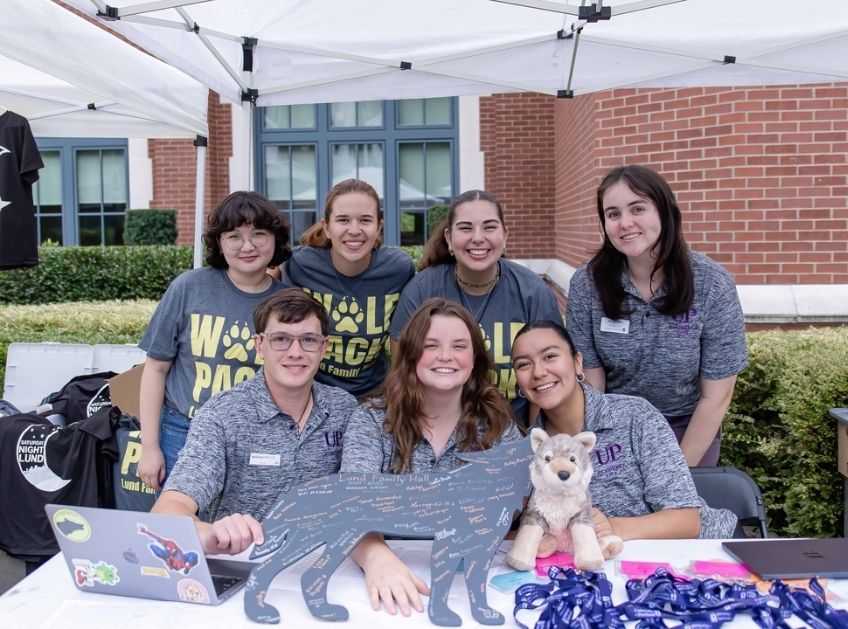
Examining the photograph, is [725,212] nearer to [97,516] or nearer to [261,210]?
[261,210]

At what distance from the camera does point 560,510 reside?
1751 mm

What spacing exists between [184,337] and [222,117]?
27.7 ft

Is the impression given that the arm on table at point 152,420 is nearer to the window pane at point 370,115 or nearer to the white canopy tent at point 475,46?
the white canopy tent at point 475,46

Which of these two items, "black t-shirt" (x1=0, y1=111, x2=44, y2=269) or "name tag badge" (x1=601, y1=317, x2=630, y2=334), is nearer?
"name tag badge" (x1=601, y1=317, x2=630, y2=334)

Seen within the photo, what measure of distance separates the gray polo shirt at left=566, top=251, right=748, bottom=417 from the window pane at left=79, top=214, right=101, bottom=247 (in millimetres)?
9706

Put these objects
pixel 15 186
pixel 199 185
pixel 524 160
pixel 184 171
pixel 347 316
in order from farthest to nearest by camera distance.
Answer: pixel 524 160, pixel 184 171, pixel 199 185, pixel 15 186, pixel 347 316

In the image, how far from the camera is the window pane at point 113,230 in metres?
10.7

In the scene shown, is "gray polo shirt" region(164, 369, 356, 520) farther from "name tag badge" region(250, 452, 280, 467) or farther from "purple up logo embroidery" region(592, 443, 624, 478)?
"purple up logo embroidery" region(592, 443, 624, 478)

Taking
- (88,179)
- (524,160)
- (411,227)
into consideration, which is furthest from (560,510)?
(88,179)

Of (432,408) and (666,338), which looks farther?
(666,338)

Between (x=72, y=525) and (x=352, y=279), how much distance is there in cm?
148

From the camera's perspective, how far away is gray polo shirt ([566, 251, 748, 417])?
2.54 metres

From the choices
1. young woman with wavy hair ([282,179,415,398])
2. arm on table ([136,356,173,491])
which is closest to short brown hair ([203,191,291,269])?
young woman with wavy hair ([282,179,415,398])

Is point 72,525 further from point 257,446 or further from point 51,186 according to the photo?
point 51,186
